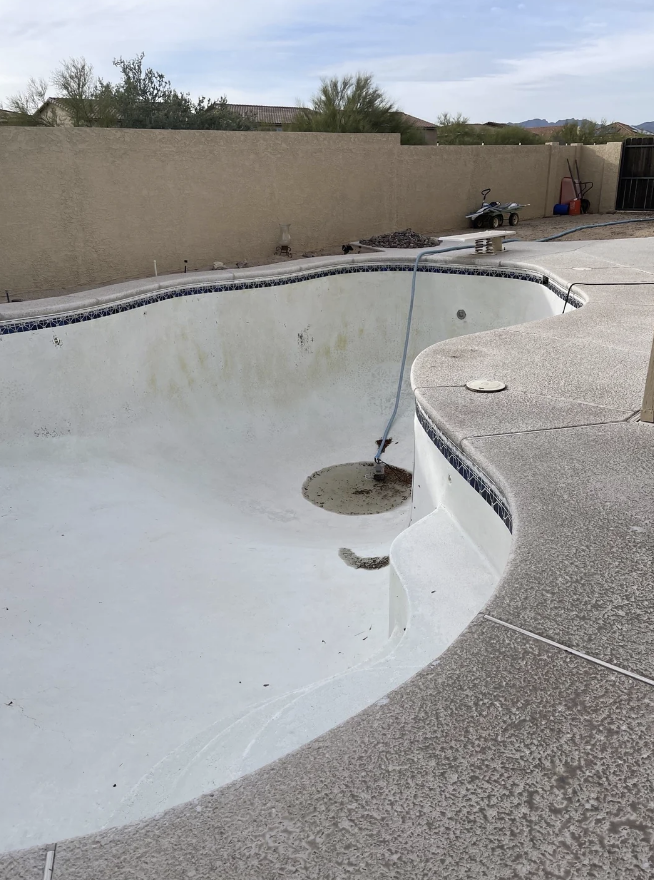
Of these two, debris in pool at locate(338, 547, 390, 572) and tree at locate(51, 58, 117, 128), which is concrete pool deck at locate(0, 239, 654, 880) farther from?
tree at locate(51, 58, 117, 128)

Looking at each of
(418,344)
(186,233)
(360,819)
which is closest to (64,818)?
(360,819)

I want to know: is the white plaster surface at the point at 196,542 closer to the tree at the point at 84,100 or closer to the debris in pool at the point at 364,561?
the debris in pool at the point at 364,561

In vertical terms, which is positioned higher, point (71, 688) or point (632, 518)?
point (632, 518)

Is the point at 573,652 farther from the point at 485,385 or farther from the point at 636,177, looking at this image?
the point at 636,177

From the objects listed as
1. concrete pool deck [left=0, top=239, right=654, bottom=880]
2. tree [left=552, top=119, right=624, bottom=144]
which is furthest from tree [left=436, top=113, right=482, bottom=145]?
concrete pool deck [left=0, top=239, right=654, bottom=880]

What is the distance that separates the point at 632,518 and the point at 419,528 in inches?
37.3

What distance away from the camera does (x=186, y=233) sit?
900 cm

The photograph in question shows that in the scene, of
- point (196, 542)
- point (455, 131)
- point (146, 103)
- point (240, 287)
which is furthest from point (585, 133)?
point (196, 542)

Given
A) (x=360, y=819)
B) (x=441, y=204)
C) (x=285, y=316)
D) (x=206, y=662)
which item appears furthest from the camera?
(x=441, y=204)

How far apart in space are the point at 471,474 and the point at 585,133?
2806 centimetres

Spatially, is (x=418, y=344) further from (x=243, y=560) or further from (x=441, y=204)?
(x=441, y=204)

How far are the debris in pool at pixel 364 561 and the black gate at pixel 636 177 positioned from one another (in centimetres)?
1231

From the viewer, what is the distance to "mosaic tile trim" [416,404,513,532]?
2184 mm

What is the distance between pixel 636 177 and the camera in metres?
13.9
